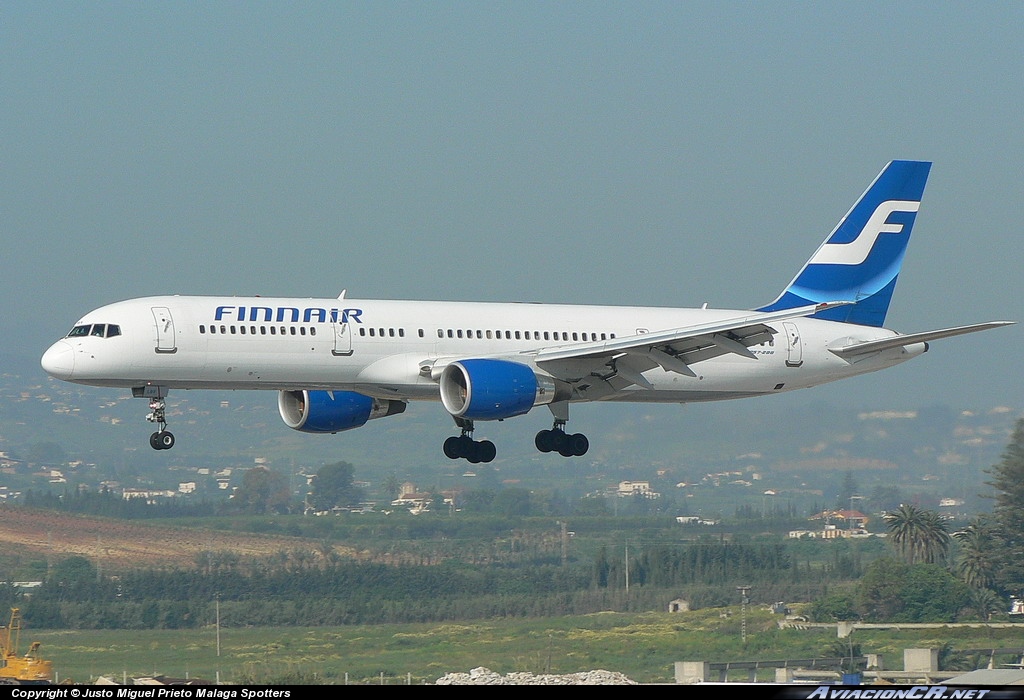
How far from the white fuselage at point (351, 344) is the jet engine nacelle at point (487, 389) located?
22.4 inches

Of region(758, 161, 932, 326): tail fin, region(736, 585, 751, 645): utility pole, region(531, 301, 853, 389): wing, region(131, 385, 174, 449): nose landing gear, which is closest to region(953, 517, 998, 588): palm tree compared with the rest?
region(736, 585, 751, 645): utility pole

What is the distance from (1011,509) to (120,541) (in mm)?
31106

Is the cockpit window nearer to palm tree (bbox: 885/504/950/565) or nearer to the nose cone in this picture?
the nose cone

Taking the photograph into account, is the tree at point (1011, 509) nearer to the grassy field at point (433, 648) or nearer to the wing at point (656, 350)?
the grassy field at point (433, 648)

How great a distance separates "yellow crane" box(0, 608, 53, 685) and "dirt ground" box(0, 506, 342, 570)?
17.1ft

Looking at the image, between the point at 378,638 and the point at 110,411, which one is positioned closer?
the point at 378,638

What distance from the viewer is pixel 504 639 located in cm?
4550

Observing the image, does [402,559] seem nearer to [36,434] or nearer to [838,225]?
[838,225]

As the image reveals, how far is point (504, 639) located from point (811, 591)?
451 inches

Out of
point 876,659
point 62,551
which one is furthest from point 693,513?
point 62,551

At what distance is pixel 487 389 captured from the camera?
38531mm

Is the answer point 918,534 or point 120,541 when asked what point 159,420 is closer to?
point 120,541

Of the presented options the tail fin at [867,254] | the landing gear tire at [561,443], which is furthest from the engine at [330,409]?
the tail fin at [867,254]

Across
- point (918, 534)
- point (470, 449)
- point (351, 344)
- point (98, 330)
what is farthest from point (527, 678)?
point (918, 534)
